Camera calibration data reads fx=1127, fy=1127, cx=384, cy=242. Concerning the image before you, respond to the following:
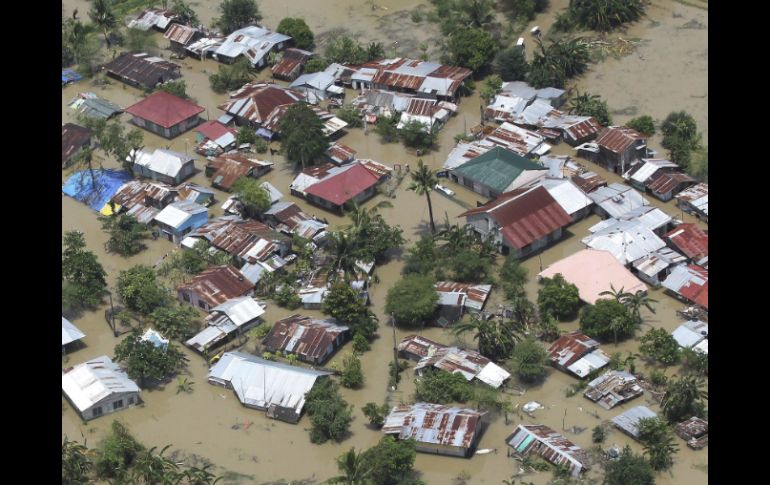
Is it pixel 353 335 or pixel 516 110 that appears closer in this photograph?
pixel 353 335

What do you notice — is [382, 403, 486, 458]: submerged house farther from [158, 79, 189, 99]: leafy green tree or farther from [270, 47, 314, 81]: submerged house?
[270, 47, 314, 81]: submerged house

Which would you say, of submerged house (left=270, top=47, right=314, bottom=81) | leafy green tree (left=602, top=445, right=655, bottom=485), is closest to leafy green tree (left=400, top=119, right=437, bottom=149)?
submerged house (left=270, top=47, right=314, bottom=81)

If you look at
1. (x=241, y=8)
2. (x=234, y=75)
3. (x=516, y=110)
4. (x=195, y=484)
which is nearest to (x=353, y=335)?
(x=195, y=484)

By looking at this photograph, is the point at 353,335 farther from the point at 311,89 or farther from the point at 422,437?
A: the point at 311,89

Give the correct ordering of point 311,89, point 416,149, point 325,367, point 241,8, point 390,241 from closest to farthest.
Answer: point 325,367 < point 390,241 < point 416,149 < point 311,89 < point 241,8

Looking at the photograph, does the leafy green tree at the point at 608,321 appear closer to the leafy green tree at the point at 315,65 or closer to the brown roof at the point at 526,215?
the brown roof at the point at 526,215

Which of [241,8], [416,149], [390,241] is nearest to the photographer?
[390,241]
